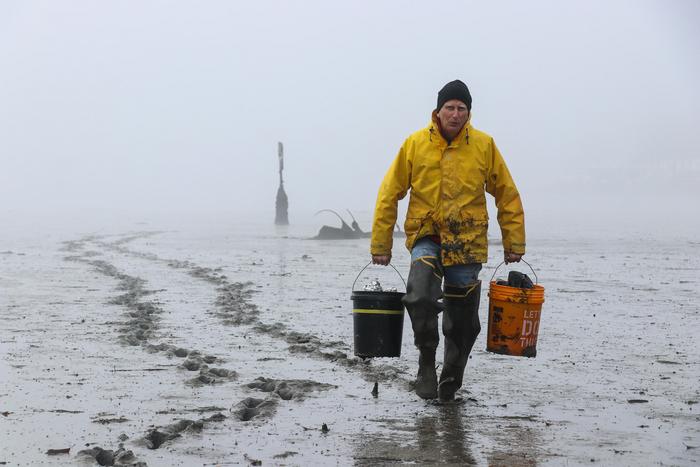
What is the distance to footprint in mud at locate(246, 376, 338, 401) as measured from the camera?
6.38 metres

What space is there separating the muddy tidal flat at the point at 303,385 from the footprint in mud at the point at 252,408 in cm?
2

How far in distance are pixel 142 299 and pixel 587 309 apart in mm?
5424

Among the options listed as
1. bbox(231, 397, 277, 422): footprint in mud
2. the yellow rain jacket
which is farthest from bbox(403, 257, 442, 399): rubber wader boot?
bbox(231, 397, 277, 422): footprint in mud

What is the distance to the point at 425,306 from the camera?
19.9 feet

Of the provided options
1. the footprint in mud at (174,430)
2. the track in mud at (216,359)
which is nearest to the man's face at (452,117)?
the track in mud at (216,359)

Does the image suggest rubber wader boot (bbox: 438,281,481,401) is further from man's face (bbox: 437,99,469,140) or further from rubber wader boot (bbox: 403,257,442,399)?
man's face (bbox: 437,99,469,140)

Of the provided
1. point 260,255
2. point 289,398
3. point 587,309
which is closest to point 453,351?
point 289,398

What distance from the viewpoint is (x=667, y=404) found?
20.3 feet

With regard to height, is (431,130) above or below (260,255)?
above

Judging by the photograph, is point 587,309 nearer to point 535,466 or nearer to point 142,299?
point 142,299

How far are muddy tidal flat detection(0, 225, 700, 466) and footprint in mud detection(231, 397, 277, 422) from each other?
0.9 inches

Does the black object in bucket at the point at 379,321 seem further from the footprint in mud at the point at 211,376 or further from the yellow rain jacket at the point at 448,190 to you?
the footprint in mud at the point at 211,376

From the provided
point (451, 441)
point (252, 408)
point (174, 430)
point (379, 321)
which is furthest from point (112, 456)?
point (379, 321)

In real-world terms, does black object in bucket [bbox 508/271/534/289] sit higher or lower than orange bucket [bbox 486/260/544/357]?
higher
